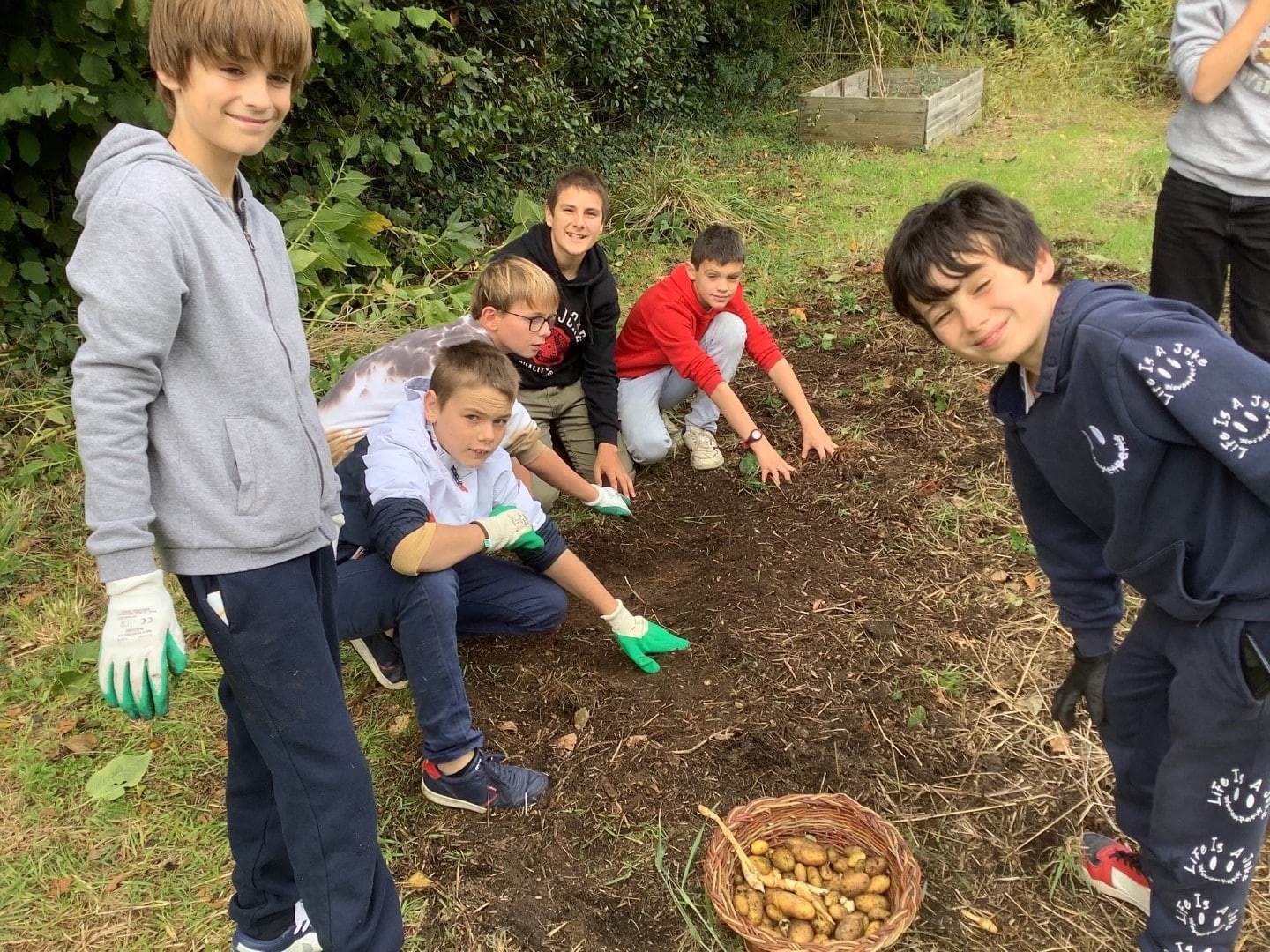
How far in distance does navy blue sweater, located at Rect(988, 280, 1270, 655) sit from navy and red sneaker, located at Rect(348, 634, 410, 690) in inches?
78.6

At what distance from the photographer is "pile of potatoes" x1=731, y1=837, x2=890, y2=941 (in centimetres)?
197

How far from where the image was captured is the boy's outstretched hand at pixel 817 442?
3.92m

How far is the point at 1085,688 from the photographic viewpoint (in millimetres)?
2094

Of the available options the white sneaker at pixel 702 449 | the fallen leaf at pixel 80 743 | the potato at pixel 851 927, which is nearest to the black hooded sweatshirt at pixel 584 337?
the white sneaker at pixel 702 449

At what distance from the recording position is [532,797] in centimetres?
247

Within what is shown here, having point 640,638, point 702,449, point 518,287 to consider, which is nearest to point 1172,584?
point 640,638

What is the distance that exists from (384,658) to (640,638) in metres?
0.81

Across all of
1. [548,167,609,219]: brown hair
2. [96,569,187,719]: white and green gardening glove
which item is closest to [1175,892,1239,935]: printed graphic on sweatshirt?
[96,569,187,719]: white and green gardening glove

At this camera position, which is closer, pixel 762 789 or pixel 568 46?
pixel 762 789

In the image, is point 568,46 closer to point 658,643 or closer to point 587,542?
point 587,542

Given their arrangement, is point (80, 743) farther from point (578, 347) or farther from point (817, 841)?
point (578, 347)

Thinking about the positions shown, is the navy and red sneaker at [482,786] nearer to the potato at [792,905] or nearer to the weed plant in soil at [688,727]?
the weed plant in soil at [688,727]

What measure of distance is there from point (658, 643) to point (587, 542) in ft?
2.78

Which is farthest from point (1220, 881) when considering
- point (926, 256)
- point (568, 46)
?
point (568, 46)
